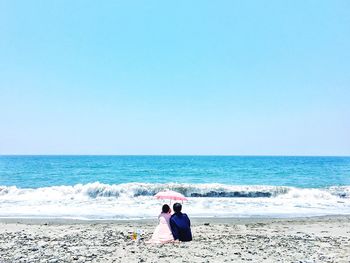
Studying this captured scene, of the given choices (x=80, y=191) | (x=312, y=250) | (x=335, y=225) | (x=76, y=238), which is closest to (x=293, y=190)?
(x=335, y=225)

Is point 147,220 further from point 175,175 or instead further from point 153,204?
point 175,175

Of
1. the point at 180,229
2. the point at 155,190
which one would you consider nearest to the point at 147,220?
the point at 180,229

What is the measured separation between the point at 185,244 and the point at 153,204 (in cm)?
1085

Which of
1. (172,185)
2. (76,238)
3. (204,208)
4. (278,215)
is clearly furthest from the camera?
(172,185)

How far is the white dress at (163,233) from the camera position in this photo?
31.4 feet

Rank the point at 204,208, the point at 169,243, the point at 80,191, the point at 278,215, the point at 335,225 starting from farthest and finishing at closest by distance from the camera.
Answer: the point at 80,191
the point at 204,208
the point at 278,215
the point at 335,225
the point at 169,243

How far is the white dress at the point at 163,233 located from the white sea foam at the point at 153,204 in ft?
18.7

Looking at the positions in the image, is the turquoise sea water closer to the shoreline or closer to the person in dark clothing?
the shoreline

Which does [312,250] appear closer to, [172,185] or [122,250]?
[122,250]

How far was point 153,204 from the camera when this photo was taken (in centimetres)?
2006

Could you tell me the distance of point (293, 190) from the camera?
28.5m

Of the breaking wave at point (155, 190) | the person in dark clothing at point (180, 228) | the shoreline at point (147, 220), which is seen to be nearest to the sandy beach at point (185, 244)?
the shoreline at point (147, 220)

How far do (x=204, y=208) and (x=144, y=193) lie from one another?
11118 millimetres

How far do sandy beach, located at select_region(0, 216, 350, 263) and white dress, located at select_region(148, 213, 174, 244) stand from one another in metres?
0.35
